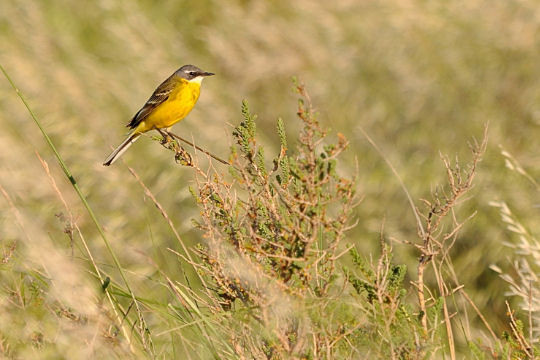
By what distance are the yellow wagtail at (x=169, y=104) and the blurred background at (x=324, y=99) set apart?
1.83 ft

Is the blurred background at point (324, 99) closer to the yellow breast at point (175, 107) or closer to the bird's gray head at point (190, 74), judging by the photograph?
the yellow breast at point (175, 107)

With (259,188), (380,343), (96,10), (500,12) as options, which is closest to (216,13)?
(96,10)

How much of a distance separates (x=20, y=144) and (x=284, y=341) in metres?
3.38

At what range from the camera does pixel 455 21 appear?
566 centimetres

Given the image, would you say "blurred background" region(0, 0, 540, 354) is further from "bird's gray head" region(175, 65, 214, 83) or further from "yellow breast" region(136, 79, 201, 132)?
"bird's gray head" region(175, 65, 214, 83)

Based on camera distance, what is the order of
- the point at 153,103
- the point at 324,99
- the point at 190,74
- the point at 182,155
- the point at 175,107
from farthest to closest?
the point at 324,99 → the point at 190,74 → the point at 153,103 → the point at 175,107 → the point at 182,155

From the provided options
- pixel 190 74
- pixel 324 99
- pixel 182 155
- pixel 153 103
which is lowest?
pixel 324 99

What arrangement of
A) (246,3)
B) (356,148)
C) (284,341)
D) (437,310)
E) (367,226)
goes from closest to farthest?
1. (284,341)
2. (437,310)
3. (367,226)
4. (356,148)
5. (246,3)

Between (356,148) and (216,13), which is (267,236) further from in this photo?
(216,13)

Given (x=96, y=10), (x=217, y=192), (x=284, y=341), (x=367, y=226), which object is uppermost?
(x=217, y=192)

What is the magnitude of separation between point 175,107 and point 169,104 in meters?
0.05

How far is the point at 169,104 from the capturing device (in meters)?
4.20

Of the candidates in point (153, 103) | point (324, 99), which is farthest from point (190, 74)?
point (324, 99)

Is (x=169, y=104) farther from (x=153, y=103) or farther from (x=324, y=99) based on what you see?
(x=324, y=99)
